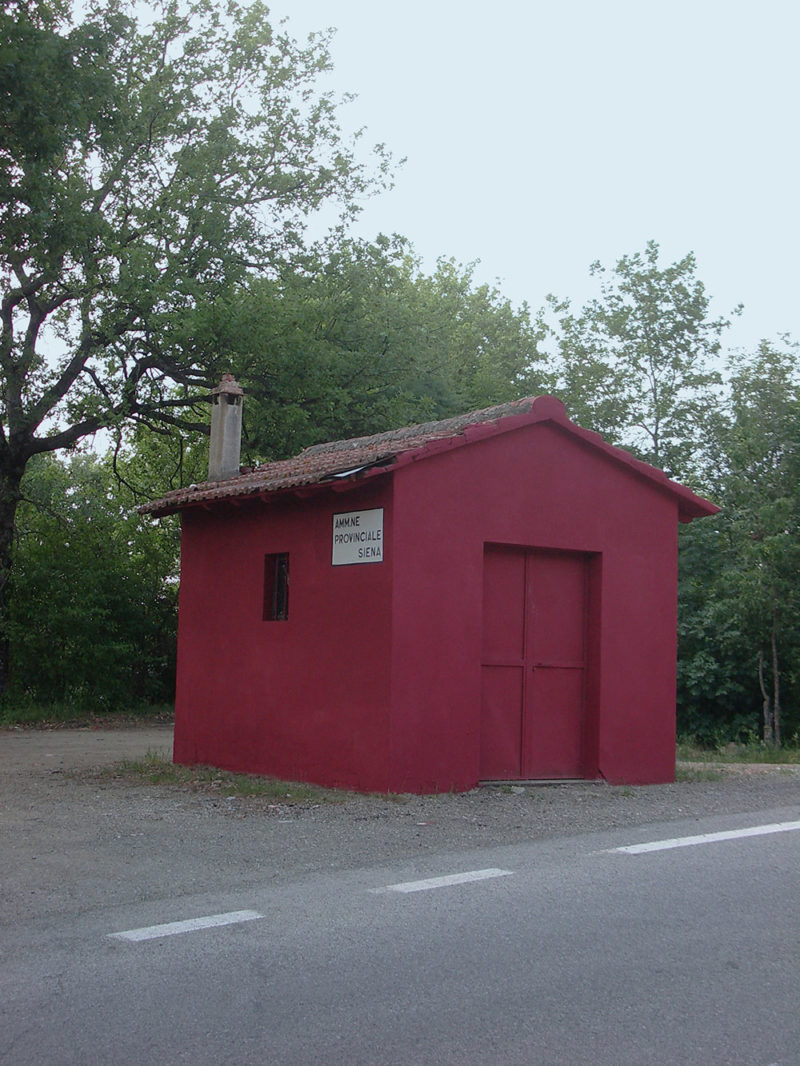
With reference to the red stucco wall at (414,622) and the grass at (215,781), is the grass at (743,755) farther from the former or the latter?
the grass at (215,781)

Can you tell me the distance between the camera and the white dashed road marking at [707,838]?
7.77 m

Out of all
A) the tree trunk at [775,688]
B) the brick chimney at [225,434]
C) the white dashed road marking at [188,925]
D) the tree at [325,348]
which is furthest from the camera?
the tree trunk at [775,688]

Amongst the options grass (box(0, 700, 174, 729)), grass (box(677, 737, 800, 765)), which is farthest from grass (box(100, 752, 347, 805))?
grass (box(677, 737, 800, 765))

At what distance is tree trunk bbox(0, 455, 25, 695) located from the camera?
21.4 m

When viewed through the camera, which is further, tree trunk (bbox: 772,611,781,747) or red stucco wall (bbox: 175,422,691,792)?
tree trunk (bbox: 772,611,781,747)

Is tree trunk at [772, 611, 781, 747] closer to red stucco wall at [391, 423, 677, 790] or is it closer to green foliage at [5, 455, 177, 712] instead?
red stucco wall at [391, 423, 677, 790]

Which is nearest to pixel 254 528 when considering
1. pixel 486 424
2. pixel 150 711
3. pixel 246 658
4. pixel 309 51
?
pixel 246 658

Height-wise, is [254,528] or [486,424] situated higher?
[486,424]

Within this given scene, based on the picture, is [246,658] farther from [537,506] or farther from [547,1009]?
[547,1009]

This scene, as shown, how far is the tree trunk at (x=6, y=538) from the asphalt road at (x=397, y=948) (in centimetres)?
1361

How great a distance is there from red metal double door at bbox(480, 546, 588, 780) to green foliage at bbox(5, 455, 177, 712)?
12.5 metres

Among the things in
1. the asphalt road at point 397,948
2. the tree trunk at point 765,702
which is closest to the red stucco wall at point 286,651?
the asphalt road at point 397,948

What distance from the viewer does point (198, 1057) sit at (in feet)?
13.0

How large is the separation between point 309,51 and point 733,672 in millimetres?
16352
